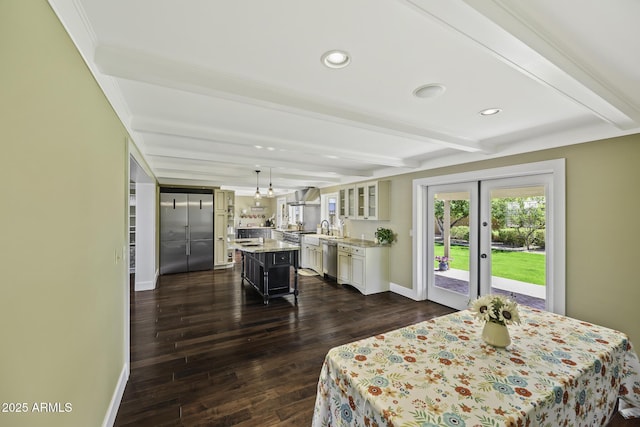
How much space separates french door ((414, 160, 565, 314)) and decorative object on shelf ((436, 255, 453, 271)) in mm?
16

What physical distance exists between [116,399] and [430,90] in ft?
10.7

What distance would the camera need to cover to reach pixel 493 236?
11.7ft

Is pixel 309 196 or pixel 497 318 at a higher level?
pixel 309 196

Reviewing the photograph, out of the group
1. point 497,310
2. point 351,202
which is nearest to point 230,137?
point 497,310

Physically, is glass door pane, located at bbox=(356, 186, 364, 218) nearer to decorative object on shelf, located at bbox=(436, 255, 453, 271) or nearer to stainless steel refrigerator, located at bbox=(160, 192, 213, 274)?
decorative object on shelf, located at bbox=(436, 255, 453, 271)

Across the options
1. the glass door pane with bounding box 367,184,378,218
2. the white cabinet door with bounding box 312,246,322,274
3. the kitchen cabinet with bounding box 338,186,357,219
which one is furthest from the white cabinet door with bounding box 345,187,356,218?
the white cabinet door with bounding box 312,246,322,274

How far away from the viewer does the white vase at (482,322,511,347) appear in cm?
150

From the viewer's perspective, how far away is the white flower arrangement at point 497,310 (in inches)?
59.6

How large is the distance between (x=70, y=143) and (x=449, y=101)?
237 cm

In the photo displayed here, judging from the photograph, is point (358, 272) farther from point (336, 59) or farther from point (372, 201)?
point (336, 59)

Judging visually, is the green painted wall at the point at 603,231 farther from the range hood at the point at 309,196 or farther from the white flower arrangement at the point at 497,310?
the range hood at the point at 309,196

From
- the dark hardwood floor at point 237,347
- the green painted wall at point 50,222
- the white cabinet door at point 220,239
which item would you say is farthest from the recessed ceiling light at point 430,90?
the white cabinet door at point 220,239

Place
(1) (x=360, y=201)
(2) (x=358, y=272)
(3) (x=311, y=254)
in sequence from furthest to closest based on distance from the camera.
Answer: (3) (x=311, y=254), (1) (x=360, y=201), (2) (x=358, y=272)

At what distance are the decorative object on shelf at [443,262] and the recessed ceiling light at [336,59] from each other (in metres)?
3.68
